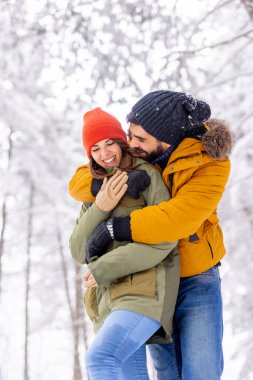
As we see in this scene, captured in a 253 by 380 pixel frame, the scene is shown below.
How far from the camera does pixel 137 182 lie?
9.89ft

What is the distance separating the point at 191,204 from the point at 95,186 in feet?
2.03

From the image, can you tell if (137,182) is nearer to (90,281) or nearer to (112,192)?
(112,192)

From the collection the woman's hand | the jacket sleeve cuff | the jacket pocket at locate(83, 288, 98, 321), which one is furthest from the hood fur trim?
the jacket pocket at locate(83, 288, 98, 321)

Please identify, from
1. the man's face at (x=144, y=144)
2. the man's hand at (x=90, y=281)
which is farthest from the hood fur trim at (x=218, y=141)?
the man's hand at (x=90, y=281)

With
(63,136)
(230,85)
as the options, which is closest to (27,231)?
(63,136)

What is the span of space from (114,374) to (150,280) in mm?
539

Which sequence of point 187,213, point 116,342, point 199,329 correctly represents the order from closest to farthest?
point 116,342, point 187,213, point 199,329

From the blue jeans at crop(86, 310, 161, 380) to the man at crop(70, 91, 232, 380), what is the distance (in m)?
0.34

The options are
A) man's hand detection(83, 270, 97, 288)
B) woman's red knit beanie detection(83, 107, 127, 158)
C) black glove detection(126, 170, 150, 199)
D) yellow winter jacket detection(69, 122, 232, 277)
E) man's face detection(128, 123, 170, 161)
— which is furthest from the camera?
woman's red knit beanie detection(83, 107, 127, 158)

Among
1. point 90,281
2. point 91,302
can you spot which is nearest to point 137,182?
point 90,281

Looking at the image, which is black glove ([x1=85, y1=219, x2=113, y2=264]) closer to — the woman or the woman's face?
the woman

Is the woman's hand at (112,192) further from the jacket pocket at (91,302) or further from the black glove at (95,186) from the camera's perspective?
the jacket pocket at (91,302)

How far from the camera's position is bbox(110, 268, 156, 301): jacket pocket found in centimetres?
294

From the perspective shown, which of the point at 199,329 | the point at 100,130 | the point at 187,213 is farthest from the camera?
the point at 100,130
